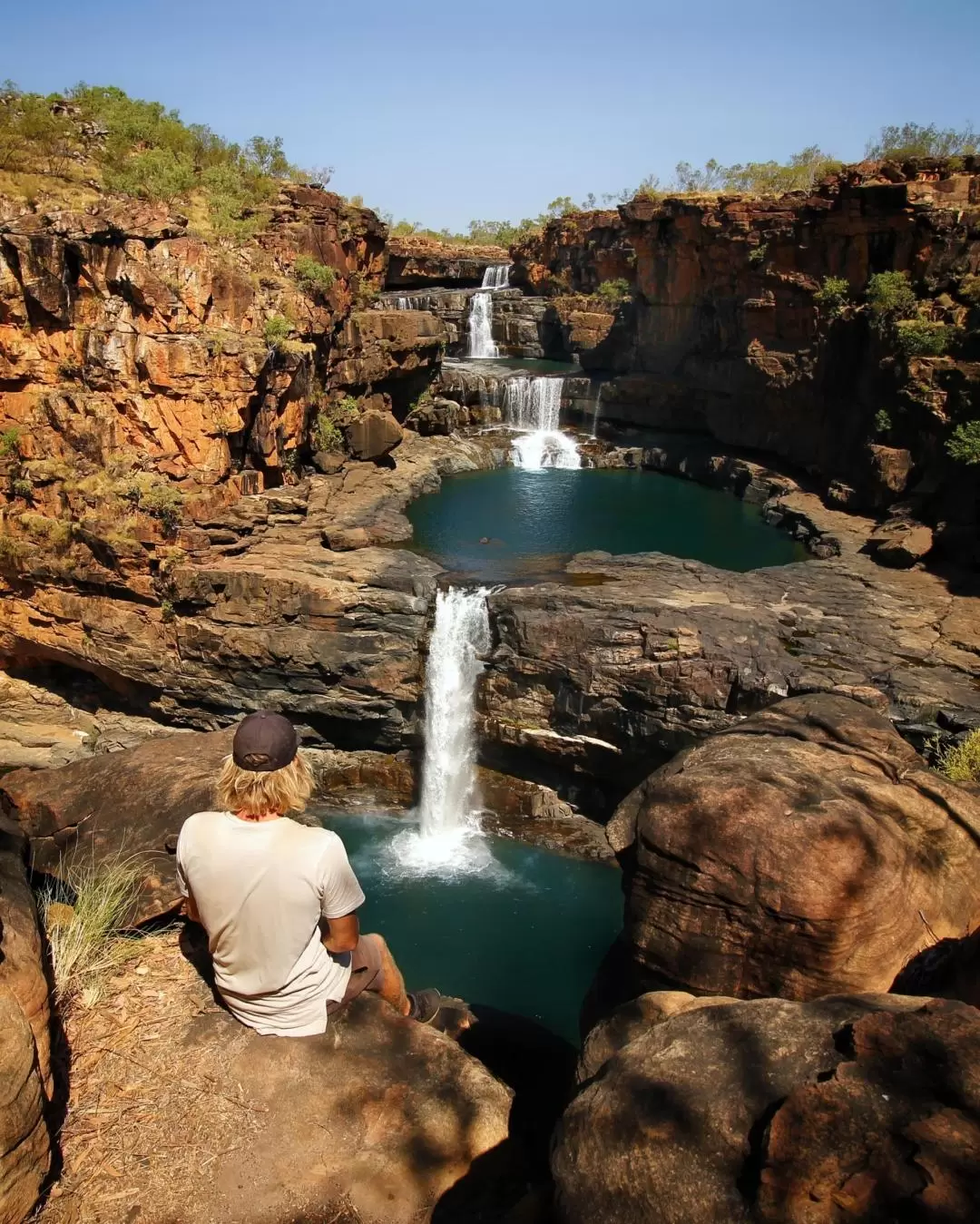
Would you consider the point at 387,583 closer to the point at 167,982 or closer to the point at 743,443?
the point at 167,982

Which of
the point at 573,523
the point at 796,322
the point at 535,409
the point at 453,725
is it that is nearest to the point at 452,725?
the point at 453,725

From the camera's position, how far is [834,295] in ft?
74.1

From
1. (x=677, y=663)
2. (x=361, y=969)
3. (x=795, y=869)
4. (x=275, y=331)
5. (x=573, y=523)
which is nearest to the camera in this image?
(x=361, y=969)

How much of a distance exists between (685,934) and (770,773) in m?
1.26

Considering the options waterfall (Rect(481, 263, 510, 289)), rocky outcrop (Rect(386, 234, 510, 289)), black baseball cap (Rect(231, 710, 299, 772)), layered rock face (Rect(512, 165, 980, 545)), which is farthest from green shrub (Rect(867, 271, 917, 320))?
rocky outcrop (Rect(386, 234, 510, 289))

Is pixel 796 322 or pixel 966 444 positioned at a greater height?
pixel 796 322

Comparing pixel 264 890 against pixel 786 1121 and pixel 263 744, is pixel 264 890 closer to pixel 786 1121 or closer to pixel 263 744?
pixel 263 744

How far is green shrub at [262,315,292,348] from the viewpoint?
17.8 metres

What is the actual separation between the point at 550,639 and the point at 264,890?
1087 centimetres

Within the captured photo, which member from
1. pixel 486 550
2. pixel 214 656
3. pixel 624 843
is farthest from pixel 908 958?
pixel 486 550

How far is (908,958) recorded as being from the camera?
5.33 m

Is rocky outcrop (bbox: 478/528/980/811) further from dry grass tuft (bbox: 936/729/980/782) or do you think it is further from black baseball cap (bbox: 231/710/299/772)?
black baseball cap (bbox: 231/710/299/772)

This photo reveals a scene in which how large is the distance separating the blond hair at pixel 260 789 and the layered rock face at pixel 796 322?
17.9 m

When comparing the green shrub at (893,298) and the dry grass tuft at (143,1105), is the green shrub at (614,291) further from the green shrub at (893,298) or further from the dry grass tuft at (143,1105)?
the dry grass tuft at (143,1105)
